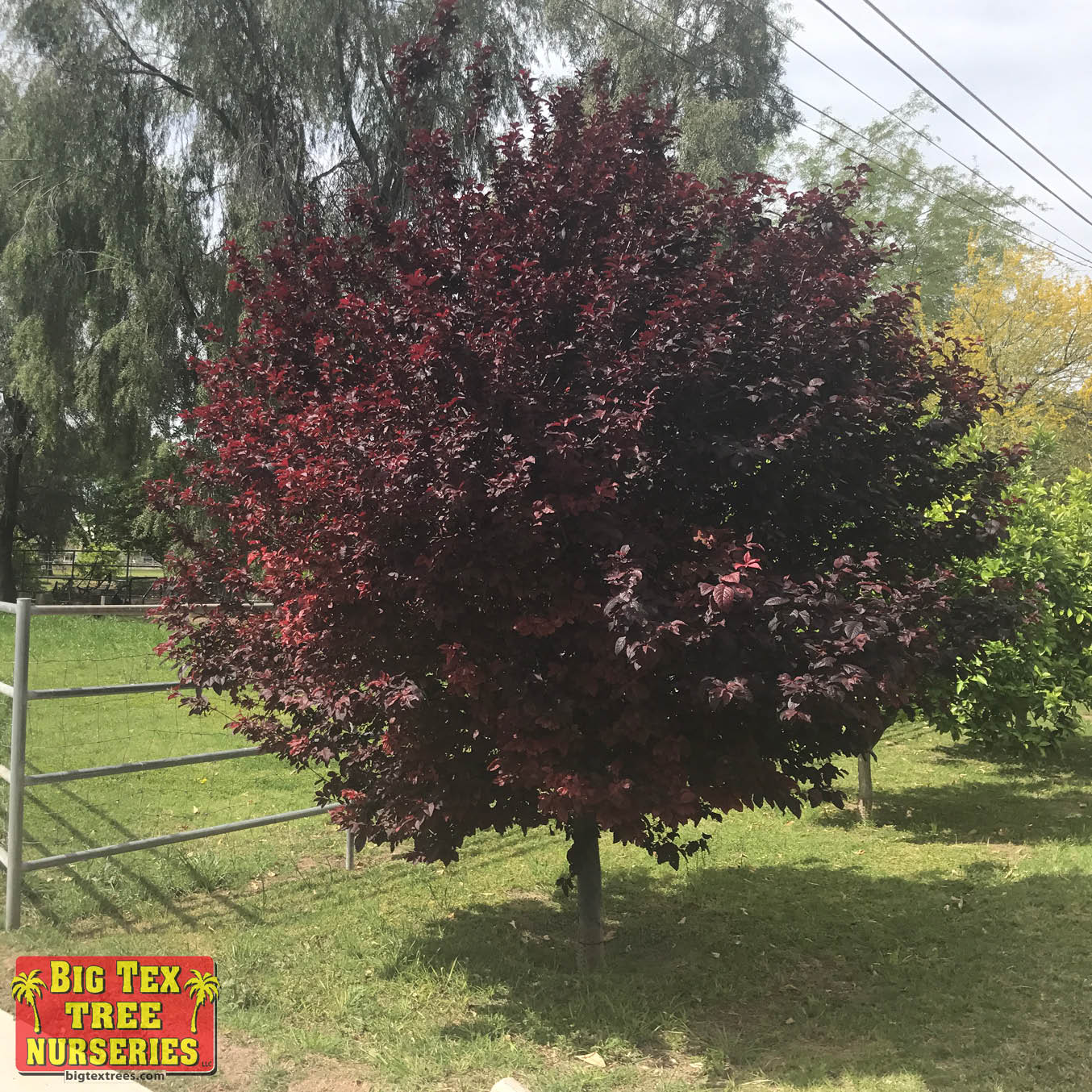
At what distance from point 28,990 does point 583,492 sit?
10.0 feet

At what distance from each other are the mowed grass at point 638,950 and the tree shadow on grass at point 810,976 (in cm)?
1

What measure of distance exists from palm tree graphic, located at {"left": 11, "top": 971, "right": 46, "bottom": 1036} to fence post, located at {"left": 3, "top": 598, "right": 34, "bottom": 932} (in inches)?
25.1

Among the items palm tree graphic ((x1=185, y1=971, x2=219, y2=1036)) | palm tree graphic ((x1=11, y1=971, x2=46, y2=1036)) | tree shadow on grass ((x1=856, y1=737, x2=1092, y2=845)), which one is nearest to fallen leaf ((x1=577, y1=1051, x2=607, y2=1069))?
palm tree graphic ((x1=185, y1=971, x2=219, y2=1036))

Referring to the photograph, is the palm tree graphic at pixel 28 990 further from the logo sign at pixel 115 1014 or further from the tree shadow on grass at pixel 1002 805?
the tree shadow on grass at pixel 1002 805

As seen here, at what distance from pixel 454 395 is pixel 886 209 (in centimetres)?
2780

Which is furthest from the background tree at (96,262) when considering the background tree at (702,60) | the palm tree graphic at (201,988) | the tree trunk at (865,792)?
the palm tree graphic at (201,988)

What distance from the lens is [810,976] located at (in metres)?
4.57

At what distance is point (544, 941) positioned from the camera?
4973 millimetres

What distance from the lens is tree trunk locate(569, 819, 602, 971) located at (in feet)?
15.0

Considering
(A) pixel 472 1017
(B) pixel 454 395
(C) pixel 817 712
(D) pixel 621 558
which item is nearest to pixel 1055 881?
(C) pixel 817 712

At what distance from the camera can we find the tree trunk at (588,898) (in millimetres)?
4578

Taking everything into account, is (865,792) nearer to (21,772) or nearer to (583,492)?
(583,492)

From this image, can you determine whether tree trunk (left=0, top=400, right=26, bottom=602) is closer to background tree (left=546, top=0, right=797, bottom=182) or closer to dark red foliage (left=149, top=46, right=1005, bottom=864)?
background tree (left=546, top=0, right=797, bottom=182)

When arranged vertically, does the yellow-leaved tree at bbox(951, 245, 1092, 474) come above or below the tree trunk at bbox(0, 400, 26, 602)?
above
